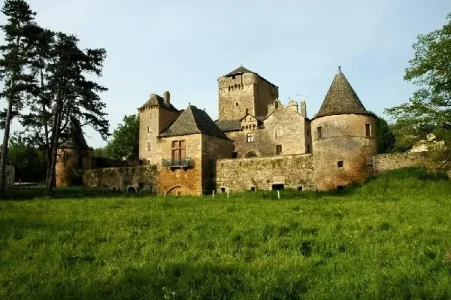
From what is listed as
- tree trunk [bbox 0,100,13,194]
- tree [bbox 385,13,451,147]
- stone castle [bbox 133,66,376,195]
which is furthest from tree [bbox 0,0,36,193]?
tree [bbox 385,13,451,147]

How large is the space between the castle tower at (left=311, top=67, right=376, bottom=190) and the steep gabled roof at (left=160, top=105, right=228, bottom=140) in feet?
32.6

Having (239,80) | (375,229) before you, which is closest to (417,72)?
(375,229)

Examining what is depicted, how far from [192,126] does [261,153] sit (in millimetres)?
16422

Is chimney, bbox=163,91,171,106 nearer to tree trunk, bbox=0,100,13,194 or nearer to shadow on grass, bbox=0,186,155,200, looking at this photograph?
shadow on grass, bbox=0,186,155,200

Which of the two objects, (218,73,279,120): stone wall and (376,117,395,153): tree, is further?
(218,73,279,120): stone wall

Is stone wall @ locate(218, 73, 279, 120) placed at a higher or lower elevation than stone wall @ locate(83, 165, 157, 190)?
higher

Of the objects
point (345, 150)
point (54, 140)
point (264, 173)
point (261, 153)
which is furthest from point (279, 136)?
point (54, 140)

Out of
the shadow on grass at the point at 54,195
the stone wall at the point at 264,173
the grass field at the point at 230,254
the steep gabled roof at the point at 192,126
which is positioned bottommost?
the grass field at the point at 230,254

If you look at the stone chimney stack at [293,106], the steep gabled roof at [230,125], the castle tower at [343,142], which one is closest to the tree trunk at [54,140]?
the castle tower at [343,142]

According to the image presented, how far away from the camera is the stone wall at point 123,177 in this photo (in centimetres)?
4044

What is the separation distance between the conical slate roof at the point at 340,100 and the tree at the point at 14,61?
19.5 m

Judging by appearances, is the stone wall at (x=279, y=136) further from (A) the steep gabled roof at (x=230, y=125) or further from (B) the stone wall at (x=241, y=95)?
(B) the stone wall at (x=241, y=95)

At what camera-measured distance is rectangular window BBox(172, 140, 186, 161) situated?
35344 millimetres

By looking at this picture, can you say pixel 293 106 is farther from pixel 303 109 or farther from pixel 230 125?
pixel 230 125
